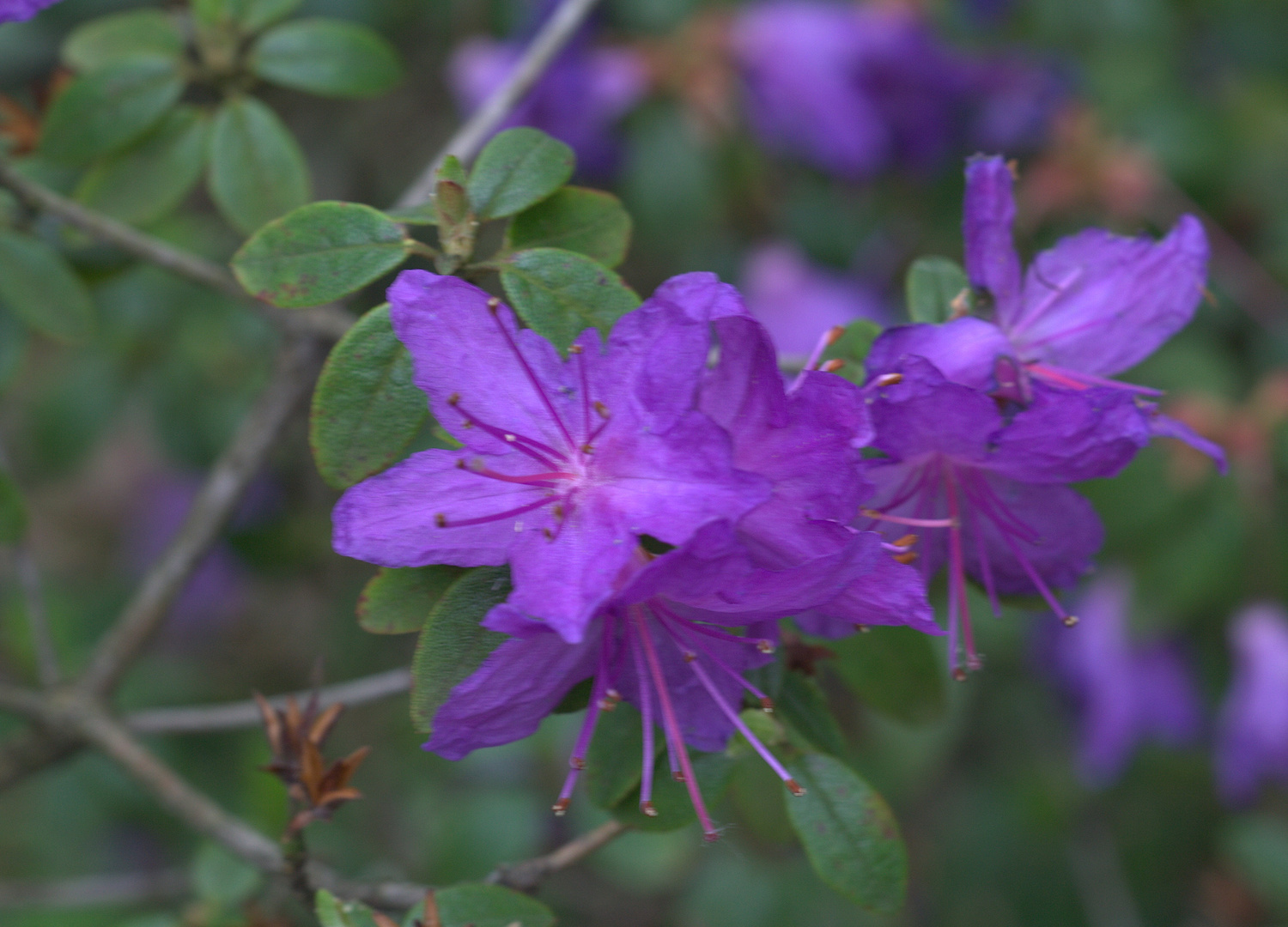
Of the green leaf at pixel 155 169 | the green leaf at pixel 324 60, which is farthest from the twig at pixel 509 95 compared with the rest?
the green leaf at pixel 155 169

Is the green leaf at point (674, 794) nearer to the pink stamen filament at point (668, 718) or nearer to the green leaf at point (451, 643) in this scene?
the pink stamen filament at point (668, 718)

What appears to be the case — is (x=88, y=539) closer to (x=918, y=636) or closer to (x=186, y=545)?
(x=186, y=545)

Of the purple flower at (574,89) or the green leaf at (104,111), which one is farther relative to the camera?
the purple flower at (574,89)

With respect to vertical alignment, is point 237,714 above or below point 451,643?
below

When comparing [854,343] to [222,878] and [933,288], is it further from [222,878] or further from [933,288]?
[222,878]

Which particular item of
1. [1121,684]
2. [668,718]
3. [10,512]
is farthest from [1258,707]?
[10,512]

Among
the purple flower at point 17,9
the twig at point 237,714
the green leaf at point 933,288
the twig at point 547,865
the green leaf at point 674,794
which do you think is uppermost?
the purple flower at point 17,9
